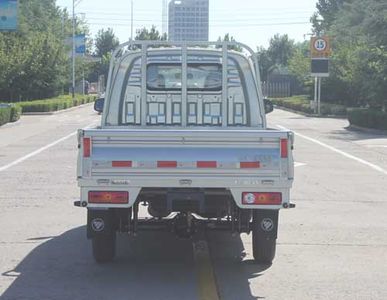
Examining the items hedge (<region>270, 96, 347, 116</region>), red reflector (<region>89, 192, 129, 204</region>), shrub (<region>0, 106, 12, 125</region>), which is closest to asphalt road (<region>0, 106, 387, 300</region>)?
red reflector (<region>89, 192, 129, 204</region>)

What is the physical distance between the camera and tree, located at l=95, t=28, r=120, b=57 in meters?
118

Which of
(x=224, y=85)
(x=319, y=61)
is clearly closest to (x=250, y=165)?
(x=224, y=85)

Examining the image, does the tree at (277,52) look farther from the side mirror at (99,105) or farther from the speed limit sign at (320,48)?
the side mirror at (99,105)

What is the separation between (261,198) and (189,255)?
1.52 m

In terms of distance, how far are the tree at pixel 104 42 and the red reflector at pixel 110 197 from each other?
370ft

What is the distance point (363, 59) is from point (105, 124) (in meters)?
27.2

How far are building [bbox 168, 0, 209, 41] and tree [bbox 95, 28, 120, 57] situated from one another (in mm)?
69996

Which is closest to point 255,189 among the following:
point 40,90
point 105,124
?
point 105,124

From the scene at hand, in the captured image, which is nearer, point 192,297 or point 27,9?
point 192,297

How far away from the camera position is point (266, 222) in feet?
22.6

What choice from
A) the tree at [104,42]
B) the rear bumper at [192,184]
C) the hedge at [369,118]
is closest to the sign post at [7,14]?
the hedge at [369,118]

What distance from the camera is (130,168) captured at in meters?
6.39

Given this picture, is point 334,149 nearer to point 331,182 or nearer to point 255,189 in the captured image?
point 331,182

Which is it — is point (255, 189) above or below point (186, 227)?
above
